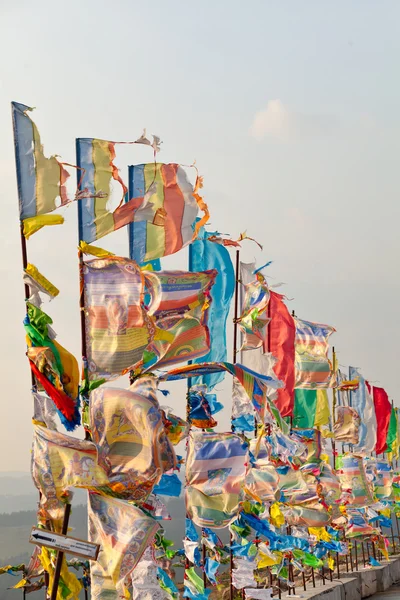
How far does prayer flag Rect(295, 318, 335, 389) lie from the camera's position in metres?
21.9

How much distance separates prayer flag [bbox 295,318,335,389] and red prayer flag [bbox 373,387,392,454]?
9367 mm

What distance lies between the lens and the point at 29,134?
1149cm

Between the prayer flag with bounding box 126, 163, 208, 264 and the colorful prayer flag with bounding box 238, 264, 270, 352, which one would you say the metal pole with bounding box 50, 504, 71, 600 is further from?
the colorful prayer flag with bounding box 238, 264, 270, 352

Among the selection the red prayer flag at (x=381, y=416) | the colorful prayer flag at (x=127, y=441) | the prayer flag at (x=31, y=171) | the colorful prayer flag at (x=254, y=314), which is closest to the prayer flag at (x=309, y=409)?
the colorful prayer flag at (x=254, y=314)

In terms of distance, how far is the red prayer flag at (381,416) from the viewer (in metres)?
30.8

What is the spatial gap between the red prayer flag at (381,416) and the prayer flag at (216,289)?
15.7 meters

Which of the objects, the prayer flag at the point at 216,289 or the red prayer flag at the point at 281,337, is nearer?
the prayer flag at the point at 216,289

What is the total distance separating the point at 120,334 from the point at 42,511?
9.37 feet

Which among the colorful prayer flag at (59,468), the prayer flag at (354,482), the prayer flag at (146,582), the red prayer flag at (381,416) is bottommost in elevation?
the prayer flag at (354,482)

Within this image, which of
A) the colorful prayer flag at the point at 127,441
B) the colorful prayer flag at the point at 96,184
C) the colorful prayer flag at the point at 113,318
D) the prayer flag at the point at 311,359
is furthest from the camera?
the prayer flag at the point at 311,359

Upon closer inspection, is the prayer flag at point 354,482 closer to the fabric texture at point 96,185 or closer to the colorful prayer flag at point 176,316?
the colorful prayer flag at point 176,316

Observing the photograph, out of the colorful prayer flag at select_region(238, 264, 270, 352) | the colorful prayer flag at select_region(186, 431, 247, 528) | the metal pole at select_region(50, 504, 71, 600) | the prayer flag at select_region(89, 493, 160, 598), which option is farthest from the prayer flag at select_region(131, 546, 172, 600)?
the colorful prayer flag at select_region(238, 264, 270, 352)

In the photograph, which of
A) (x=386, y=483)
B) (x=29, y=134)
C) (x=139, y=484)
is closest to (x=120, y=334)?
(x=139, y=484)

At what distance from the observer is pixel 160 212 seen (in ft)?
45.6
